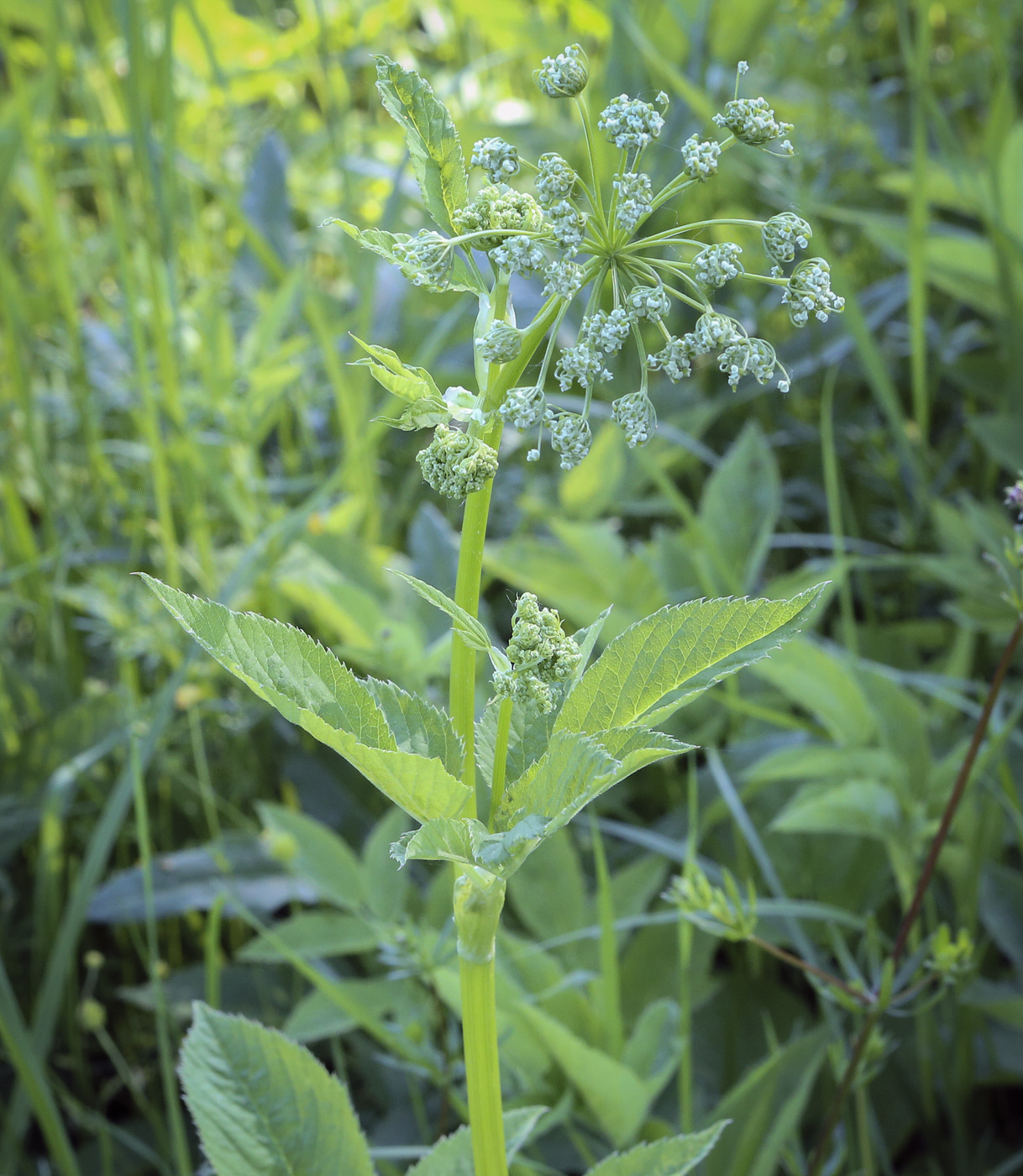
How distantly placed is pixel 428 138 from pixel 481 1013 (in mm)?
660

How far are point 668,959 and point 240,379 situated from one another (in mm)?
1488

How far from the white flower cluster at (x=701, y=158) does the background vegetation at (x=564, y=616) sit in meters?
0.83

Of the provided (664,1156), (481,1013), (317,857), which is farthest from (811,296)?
(317,857)

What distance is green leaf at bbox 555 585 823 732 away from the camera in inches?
33.3

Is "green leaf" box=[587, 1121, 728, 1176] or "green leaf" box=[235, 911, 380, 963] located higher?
"green leaf" box=[235, 911, 380, 963]

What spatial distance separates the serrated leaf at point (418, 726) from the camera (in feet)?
2.89

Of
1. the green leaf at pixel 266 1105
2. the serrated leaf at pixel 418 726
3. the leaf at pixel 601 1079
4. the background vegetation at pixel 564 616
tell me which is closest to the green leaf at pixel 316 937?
the background vegetation at pixel 564 616

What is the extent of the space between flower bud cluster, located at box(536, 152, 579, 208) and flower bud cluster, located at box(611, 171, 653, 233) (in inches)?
1.2

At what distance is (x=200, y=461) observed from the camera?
2.20 m

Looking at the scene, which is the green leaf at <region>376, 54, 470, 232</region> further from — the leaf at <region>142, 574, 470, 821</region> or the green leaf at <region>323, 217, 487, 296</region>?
the leaf at <region>142, 574, 470, 821</region>

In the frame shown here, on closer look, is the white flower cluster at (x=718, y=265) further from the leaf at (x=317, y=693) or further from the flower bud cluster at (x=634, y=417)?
the leaf at (x=317, y=693)

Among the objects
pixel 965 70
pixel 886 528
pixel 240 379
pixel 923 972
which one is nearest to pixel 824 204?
pixel 886 528

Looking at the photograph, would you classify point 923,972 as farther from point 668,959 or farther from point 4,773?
point 4,773

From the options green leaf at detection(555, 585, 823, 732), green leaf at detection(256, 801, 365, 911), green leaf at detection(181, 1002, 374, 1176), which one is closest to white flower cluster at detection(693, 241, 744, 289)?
green leaf at detection(555, 585, 823, 732)
